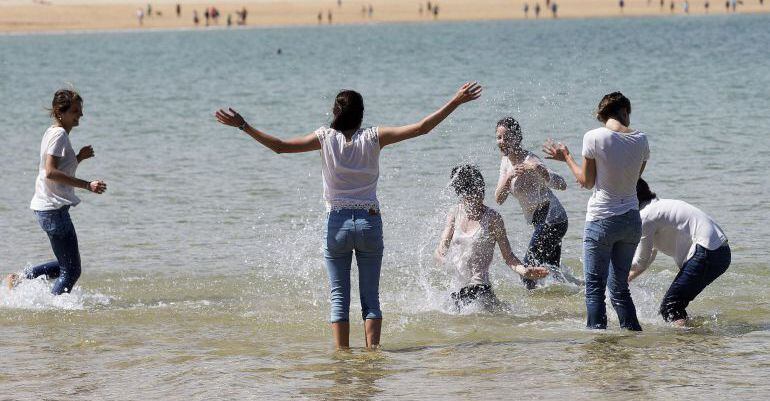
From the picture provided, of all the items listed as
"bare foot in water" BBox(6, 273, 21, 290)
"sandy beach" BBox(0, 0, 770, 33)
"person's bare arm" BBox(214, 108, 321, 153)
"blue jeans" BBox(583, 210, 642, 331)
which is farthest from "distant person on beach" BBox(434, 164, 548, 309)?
"sandy beach" BBox(0, 0, 770, 33)

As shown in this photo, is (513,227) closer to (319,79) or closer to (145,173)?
(145,173)

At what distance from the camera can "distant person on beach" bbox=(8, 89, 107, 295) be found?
864 cm

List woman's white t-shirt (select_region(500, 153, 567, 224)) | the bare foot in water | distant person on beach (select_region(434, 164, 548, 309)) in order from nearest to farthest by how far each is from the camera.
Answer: distant person on beach (select_region(434, 164, 548, 309))
woman's white t-shirt (select_region(500, 153, 567, 224))
the bare foot in water

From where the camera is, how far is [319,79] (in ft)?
144

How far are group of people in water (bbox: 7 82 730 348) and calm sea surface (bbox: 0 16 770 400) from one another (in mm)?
361

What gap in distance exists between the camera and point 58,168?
8.71 m

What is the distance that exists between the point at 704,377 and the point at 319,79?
37550 mm

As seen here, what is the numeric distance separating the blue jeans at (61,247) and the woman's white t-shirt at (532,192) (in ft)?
11.4

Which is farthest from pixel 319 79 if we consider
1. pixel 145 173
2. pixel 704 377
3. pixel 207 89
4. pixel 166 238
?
pixel 704 377

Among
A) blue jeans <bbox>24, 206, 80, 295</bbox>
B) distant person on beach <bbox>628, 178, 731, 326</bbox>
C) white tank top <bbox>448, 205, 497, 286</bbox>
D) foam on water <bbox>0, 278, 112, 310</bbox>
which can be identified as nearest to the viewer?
distant person on beach <bbox>628, 178, 731, 326</bbox>

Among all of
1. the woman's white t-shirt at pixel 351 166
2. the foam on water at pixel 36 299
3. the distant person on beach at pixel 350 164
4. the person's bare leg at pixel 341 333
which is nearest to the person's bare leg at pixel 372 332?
the person's bare leg at pixel 341 333

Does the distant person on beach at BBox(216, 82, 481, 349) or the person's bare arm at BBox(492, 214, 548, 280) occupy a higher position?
the distant person on beach at BBox(216, 82, 481, 349)

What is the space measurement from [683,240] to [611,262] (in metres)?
0.66

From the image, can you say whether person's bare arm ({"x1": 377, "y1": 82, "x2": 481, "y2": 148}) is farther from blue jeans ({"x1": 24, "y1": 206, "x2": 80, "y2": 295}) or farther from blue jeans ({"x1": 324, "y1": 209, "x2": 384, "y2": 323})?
blue jeans ({"x1": 24, "y1": 206, "x2": 80, "y2": 295})
